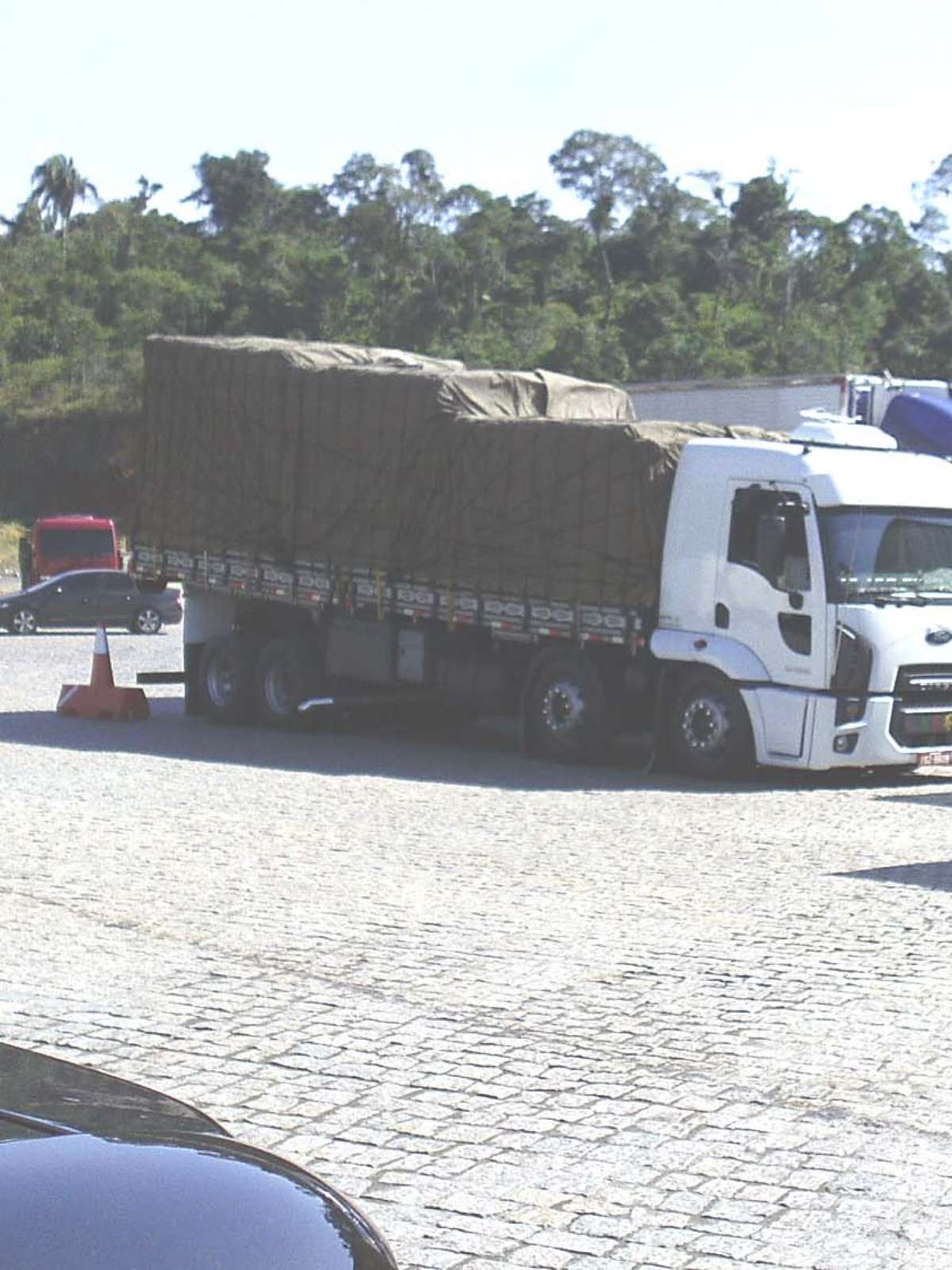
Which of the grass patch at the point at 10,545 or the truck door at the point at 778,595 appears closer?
the truck door at the point at 778,595

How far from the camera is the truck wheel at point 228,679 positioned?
70.0 ft

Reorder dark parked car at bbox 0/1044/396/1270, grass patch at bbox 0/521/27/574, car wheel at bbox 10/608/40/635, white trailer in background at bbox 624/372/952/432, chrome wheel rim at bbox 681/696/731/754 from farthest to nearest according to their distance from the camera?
grass patch at bbox 0/521/27/574 < car wheel at bbox 10/608/40/635 < white trailer in background at bbox 624/372/952/432 < chrome wheel rim at bbox 681/696/731/754 < dark parked car at bbox 0/1044/396/1270

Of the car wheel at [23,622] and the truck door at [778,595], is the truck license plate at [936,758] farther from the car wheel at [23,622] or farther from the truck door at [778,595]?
the car wheel at [23,622]

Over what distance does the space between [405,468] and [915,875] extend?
8851 millimetres

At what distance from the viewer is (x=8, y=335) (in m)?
82.1

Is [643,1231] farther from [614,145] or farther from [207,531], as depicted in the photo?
[614,145]

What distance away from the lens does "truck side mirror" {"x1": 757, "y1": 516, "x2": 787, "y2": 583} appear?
1648cm

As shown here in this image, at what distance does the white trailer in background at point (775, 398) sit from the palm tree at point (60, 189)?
258 feet

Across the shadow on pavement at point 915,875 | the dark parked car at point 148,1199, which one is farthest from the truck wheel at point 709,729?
the dark parked car at point 148,1199

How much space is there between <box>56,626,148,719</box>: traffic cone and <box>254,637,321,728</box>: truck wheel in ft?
4.38

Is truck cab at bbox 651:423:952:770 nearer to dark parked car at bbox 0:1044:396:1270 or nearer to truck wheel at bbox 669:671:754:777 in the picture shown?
truck wheel at bbox 669:671:754:777

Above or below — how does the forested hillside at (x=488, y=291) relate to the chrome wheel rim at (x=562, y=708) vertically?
above

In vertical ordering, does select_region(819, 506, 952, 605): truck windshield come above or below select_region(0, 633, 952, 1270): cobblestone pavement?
above

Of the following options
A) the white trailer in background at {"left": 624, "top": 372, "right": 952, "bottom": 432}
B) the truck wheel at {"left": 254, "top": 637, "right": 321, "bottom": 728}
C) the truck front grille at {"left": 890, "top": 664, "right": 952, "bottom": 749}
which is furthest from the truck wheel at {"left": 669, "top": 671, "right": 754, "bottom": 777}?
the white trailer in background at {"left": 624, "top": 372, "right": 952, "bottom": 432}
